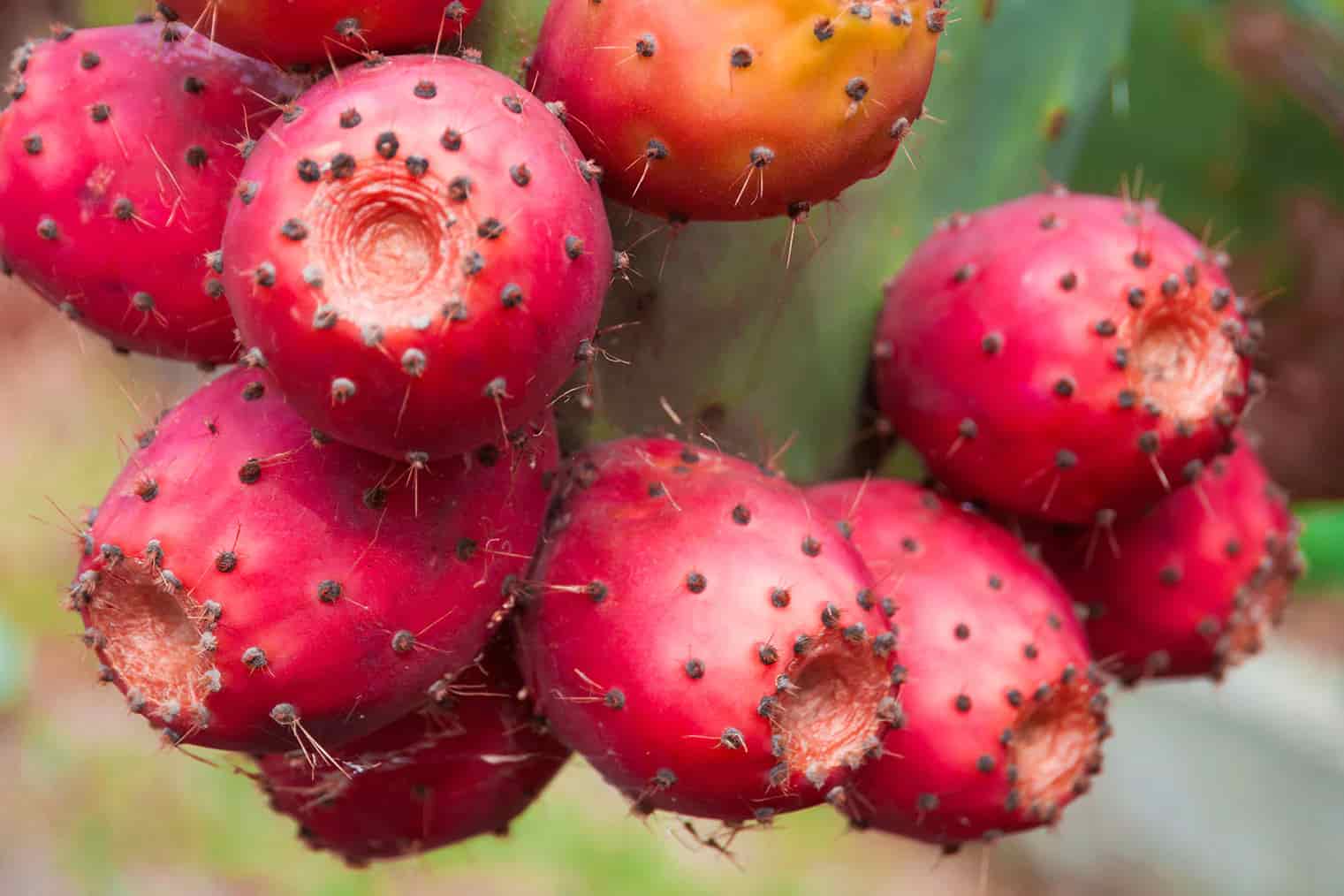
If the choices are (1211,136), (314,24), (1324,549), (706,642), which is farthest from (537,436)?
(1324,549)

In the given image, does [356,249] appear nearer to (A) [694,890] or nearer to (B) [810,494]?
(B) [810,494]

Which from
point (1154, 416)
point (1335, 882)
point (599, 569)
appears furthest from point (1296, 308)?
point (1335, 882)

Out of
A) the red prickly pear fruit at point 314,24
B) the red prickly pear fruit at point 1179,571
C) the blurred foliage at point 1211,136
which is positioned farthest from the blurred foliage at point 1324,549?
the red prickly pear fruit at point 314,24

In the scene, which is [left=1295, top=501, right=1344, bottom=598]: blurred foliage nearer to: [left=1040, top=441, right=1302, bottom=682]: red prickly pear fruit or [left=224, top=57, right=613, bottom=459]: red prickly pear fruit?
[left=1040, top=441, right=1302, bottom=682]: red prickly pear fruit

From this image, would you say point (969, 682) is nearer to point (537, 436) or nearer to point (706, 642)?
point (706, 642)

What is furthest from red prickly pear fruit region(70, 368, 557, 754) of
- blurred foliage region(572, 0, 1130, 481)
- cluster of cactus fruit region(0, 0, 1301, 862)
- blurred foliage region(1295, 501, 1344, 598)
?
blurred foliage region(1295, 501, 1344, 598)

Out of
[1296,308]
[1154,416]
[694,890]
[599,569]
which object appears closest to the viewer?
[599,569]

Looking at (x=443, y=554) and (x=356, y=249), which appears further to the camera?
(x=443, y=554)
